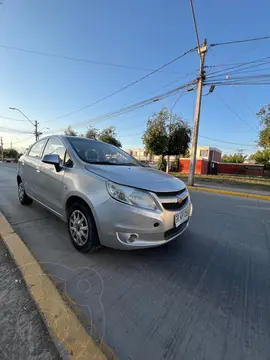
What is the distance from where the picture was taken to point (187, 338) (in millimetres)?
1449

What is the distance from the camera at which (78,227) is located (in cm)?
252

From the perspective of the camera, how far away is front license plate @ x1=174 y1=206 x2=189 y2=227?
2.31 m

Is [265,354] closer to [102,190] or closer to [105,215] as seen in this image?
[105,215]

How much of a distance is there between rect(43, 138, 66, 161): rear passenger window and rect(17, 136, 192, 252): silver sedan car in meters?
0.02

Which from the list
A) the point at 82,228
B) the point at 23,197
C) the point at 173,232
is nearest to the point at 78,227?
the point at 82,228

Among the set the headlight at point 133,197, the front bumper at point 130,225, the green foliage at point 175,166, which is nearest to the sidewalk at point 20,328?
the front bumper at point 130,225

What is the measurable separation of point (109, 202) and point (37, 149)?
2.69 m

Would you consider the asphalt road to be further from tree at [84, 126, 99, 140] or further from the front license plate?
tree at [84, 126, 99, 140]

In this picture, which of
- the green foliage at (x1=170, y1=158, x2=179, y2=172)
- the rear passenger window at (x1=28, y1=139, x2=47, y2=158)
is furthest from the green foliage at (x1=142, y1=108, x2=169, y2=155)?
the rear passenger window at (x1=28, y1=139, x2=47, y2=158)

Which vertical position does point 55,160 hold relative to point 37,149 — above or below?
below

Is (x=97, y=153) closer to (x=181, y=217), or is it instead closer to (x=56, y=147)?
(x=56, y=147)

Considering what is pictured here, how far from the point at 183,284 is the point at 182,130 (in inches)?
650

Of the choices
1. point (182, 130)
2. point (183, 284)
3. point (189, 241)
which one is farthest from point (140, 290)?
point (182, 130)

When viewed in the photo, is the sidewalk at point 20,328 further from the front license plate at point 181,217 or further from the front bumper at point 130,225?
the front license plate at point 181,217
